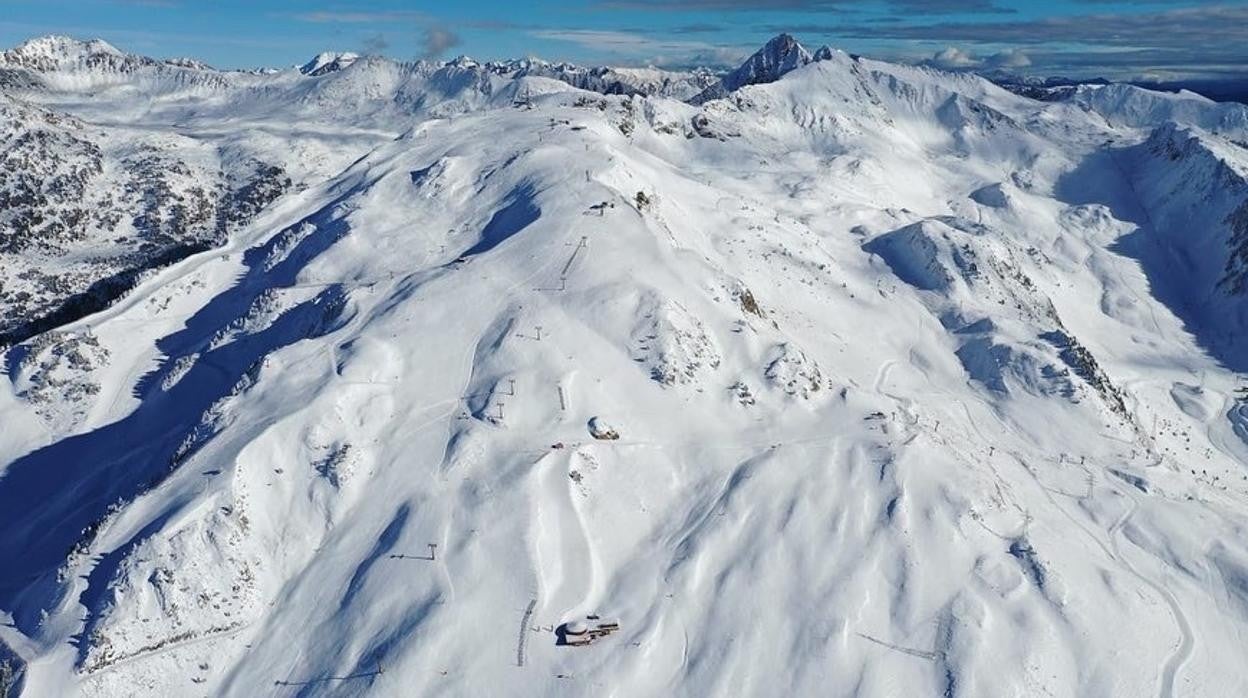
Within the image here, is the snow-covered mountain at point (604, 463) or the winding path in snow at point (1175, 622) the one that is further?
the winding path in snow at point (1175, 622)

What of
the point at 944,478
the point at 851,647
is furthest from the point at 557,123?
the point at 851,647

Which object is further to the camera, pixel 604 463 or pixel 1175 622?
pixel 604 463

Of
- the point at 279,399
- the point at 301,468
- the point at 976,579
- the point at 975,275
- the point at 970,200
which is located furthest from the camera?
the point at 970,200

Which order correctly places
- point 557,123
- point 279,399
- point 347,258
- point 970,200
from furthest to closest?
point 970,200 → point 557,123 → point 347,258 → point 279,399

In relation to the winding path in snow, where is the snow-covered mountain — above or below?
above

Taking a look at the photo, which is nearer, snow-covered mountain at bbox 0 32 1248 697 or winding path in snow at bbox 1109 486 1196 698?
snow-covered mountain at bbox 0 32 1248 697

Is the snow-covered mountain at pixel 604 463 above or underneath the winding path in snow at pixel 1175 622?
above

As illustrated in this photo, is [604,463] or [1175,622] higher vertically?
[604,463]

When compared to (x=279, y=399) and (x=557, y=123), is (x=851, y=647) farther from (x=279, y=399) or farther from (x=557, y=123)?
(x=557, y=123)
